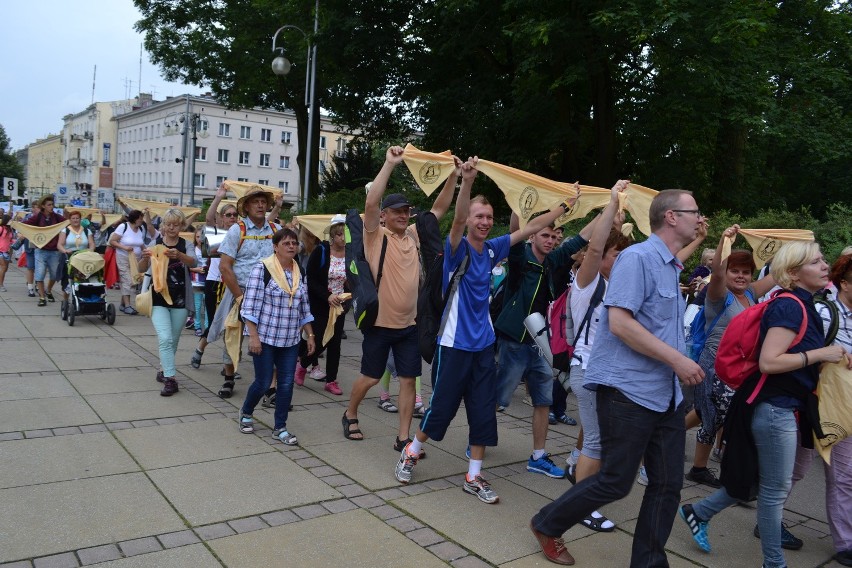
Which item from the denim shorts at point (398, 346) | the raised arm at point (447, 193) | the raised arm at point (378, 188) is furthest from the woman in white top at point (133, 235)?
the raised arm at point (447, 193)

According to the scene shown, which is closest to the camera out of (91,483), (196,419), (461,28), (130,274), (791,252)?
(791,252)

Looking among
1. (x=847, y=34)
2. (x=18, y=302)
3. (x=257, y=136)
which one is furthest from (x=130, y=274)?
(x=257, y=136)

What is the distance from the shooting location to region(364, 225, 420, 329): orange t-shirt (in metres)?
5.38

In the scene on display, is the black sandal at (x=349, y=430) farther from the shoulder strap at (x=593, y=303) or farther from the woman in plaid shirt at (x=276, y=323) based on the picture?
the shoulder strap at (x=593, y=303)

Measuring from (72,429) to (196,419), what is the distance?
98 centimetres

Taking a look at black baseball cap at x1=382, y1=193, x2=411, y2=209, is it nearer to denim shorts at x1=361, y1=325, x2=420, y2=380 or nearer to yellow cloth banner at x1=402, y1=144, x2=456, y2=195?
yellow cloth banner at x1=402, y1=144, x2=456, y2=195

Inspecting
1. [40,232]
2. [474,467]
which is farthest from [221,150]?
[474,467]

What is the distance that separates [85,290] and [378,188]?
8.36m

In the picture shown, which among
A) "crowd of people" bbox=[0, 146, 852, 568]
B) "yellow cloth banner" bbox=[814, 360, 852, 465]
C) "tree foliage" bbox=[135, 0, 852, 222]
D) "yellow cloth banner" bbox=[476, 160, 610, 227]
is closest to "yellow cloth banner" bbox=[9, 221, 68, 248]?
"crowd of people" bbox=[0, 146, 852, 568]

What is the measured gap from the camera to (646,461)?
3553 mm

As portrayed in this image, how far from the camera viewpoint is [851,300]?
4250 mm

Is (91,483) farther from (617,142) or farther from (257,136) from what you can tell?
(257,136)

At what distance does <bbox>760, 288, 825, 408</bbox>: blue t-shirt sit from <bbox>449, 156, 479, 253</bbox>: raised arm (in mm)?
1819

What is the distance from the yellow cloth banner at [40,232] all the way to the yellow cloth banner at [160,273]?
264 inches
